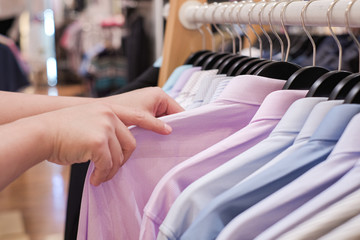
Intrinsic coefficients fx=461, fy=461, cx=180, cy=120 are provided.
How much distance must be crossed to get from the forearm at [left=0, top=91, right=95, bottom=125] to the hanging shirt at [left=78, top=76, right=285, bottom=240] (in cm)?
15

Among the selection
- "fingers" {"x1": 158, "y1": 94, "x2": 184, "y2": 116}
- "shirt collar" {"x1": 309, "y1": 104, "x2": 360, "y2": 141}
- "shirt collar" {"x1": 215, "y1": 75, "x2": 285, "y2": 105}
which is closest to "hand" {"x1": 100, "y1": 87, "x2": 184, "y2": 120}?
"fingers" {"x1": 158, "y1": 94, "x2": 184, "y2": 116}

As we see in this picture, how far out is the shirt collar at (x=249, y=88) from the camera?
71 centimetres

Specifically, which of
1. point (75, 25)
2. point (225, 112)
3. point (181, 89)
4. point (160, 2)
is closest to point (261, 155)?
point (225, 112)

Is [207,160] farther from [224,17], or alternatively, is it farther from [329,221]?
[224,17]

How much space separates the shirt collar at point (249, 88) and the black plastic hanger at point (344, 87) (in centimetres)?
14

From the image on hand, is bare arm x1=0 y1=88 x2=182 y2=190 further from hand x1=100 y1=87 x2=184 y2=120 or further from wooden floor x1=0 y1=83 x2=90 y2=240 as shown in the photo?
wooden floor x1=0 y1=83 x2=90 y2=240

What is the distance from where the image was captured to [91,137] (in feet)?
1.89

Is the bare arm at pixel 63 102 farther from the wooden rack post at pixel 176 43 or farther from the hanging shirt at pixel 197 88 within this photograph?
the wooden rack post at pixel 176 43

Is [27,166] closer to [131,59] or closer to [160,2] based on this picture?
[160,2]

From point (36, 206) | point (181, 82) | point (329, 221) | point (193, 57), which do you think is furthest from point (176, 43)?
point (36, 206)

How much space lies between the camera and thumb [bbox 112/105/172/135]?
67cm

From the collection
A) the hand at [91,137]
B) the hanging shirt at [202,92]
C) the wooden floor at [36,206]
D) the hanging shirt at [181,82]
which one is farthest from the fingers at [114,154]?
the wooden floor at [36,206]

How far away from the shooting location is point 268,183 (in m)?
0.54

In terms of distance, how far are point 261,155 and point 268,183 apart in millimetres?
52
